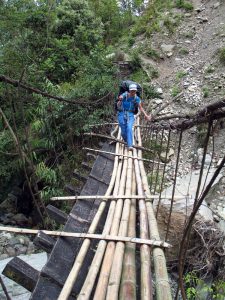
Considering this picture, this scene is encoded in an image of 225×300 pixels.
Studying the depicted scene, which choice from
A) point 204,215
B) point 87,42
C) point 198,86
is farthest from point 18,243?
point 87,42

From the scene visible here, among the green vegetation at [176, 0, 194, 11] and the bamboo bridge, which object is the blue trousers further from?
the green vegetation at [176, 0, 194, 11]

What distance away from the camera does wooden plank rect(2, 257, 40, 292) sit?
131 centimetres

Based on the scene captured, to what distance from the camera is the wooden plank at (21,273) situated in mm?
1308

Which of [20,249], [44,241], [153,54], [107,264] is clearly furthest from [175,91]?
[107,264]

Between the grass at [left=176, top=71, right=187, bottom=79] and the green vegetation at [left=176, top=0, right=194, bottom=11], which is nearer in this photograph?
the grass at [left=176, top=71, right=187, bottom=79]

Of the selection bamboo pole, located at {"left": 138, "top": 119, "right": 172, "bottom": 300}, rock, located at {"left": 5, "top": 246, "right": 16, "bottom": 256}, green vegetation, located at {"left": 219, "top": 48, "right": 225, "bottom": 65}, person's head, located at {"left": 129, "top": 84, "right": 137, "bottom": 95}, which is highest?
green vegetation, located at {"left": 219, "top": 48, "right": 225, "bottom": 65}

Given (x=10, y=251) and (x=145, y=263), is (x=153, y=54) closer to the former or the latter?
(x=10, y=251)

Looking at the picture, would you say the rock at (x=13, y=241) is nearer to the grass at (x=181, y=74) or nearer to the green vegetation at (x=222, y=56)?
the grass at (x=181, y=74)

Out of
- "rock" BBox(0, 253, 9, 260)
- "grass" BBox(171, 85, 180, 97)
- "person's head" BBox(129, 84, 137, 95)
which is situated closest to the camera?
"person's head" BBox(129, 84, 137, 95)

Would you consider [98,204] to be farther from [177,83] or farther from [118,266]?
[177,83]

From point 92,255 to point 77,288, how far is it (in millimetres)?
243

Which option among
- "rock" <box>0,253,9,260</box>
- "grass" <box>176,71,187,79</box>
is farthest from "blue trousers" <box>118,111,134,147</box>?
"grass" <box>176,71,187,79</box>

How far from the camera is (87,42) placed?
7742mm

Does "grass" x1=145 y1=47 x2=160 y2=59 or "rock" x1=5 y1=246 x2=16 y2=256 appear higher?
"grass" x1=145 y1=47 x2=160 y2=59
